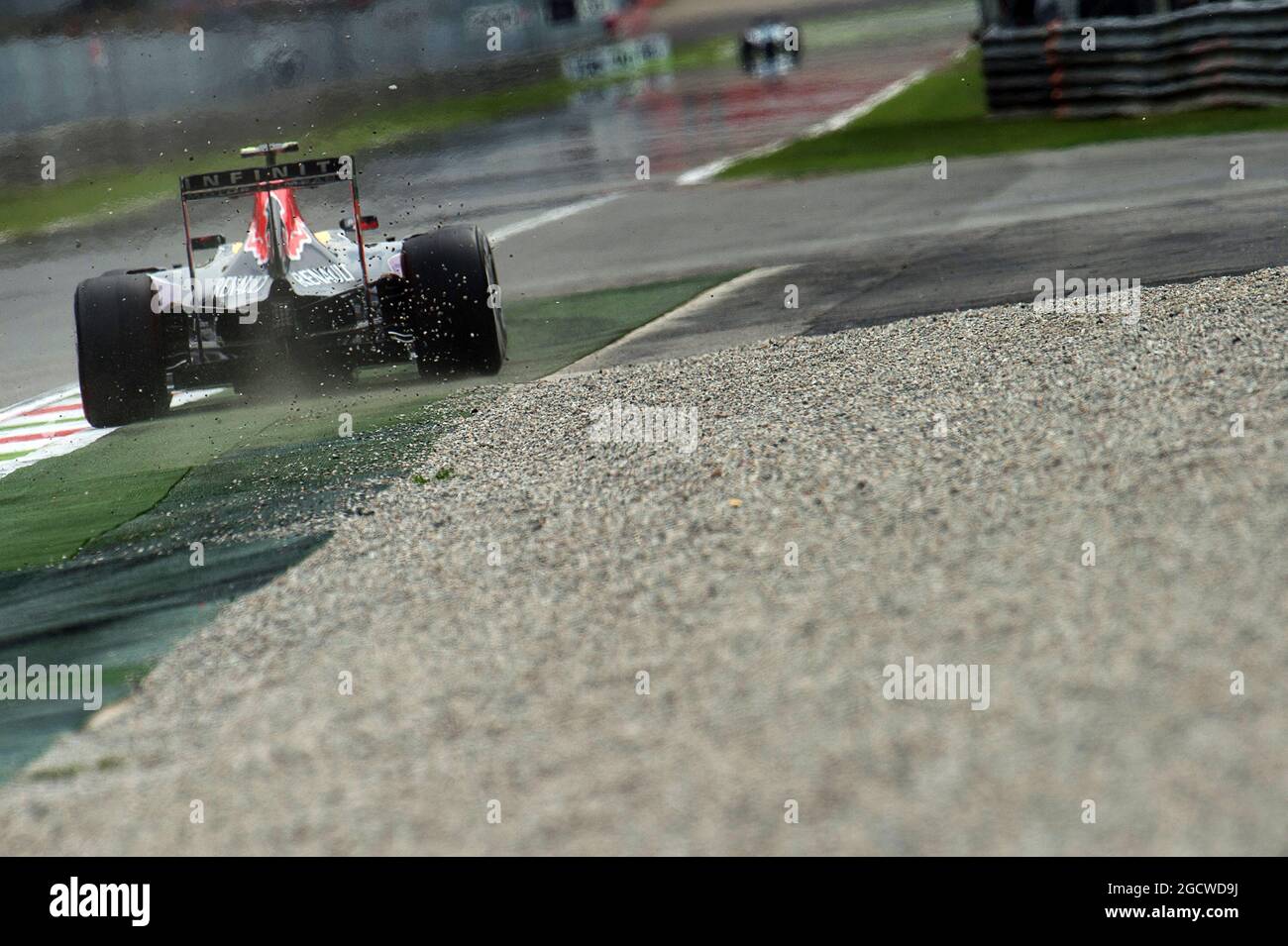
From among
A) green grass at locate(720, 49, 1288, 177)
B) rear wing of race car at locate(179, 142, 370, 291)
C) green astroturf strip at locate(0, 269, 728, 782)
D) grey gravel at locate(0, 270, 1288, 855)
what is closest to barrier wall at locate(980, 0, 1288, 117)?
green grass at locate(720, 49, 1288, 177)

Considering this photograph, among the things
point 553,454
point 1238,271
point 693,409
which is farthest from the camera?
point 1238,271

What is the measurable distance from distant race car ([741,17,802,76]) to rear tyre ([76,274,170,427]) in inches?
1230

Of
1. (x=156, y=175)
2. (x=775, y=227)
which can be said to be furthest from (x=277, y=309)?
(x=156, y=175)

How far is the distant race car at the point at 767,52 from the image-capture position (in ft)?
135

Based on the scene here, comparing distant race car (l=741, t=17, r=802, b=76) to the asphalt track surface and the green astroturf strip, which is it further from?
the green astroturf strip

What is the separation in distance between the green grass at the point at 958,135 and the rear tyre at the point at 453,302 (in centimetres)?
1000

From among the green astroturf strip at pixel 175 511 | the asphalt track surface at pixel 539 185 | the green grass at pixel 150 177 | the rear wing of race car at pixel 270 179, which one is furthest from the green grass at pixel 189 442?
the green grass at pixel 150 177

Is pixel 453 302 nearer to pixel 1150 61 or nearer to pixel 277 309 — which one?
pixel 277 309

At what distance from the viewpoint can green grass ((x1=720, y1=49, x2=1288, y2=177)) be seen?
19891 mm

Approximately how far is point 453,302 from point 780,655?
20.8 ft
